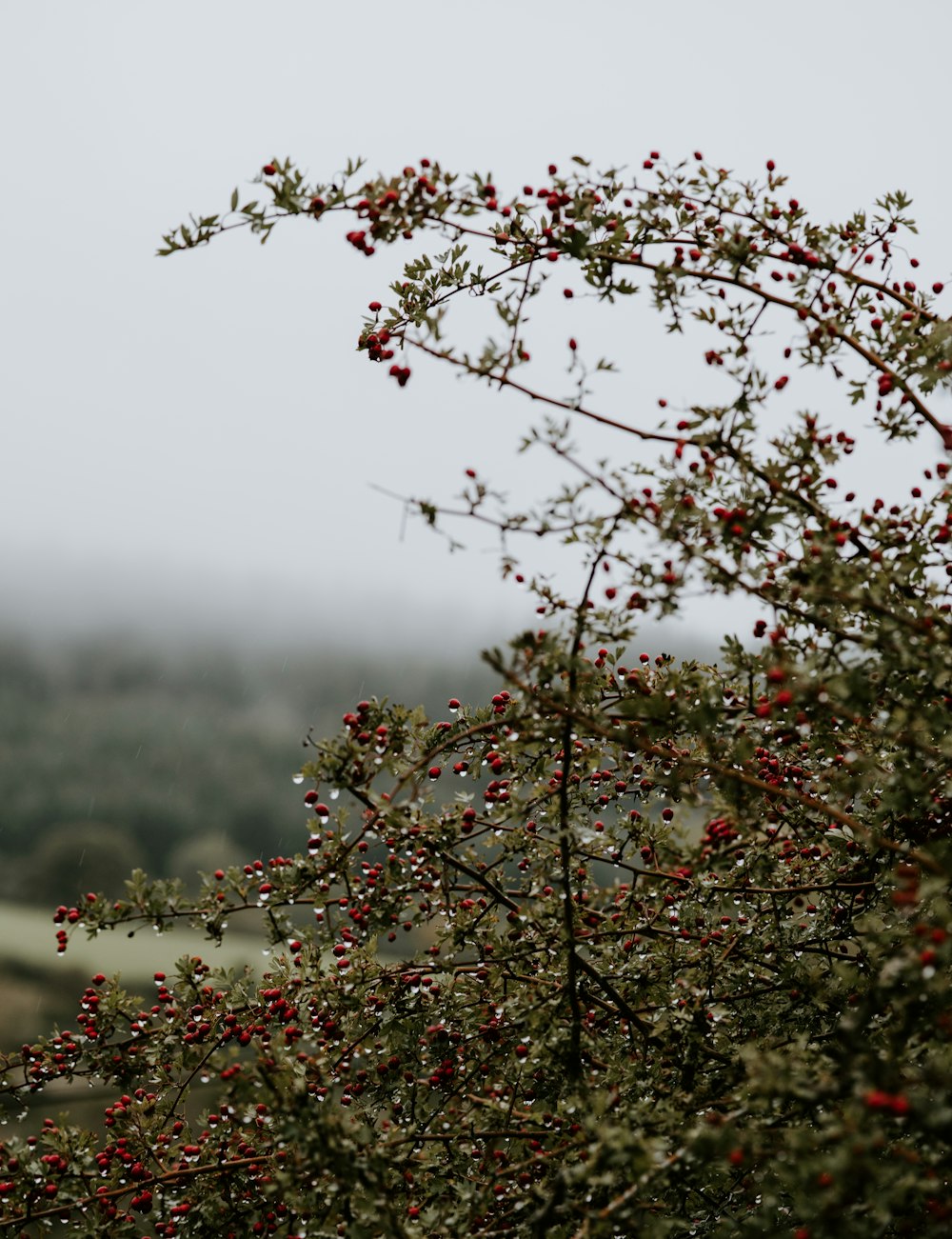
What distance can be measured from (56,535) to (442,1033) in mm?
47526

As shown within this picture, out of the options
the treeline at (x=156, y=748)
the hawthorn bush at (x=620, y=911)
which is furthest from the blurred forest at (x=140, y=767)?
the hawthorn bush at (x=620, y=911)

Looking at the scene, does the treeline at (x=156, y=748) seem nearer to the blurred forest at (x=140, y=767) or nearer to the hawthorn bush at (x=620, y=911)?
the blurred forest at (x=140, y=767)

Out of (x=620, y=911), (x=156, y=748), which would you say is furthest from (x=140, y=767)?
(x=620, y=911)

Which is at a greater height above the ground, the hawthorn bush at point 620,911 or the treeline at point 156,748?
the treeline at point 156,748

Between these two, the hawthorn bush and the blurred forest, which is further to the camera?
the blurred forest

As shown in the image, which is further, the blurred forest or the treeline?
the treeline

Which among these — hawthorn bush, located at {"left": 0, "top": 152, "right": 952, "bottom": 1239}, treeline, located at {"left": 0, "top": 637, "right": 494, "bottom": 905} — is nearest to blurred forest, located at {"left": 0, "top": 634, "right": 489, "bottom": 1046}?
treeline, located at {"left": 0, "top": 637, "right": 494, "bottom": 905}

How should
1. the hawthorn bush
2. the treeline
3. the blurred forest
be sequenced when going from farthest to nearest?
1. the treeline
2. the blurred forest
3. the hawthorn bush

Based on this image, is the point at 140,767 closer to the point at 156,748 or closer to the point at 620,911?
the point at 156,748

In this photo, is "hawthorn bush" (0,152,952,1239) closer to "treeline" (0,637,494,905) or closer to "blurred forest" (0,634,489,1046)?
"blurred forest" (0,634,489,1046)

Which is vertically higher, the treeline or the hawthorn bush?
the treeline

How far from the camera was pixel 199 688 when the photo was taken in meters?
29.1

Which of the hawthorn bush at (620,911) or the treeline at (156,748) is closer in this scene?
the hawthorn bush at (620,911)

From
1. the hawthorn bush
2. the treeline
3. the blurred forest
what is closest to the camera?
the hawthorn bush
